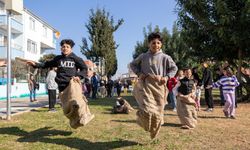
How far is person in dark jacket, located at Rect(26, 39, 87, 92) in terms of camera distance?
25.7 feet

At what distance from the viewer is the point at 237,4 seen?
17500 millimetres

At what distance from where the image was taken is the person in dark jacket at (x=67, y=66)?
7820mm

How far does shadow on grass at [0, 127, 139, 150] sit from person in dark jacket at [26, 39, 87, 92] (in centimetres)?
106

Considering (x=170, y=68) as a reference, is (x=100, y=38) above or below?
above

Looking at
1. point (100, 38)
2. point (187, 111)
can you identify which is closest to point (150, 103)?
point (187, 111)

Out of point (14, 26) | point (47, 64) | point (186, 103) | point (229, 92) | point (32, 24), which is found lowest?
point (186, 103)

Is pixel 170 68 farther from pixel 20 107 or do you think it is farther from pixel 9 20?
pixel 20 107

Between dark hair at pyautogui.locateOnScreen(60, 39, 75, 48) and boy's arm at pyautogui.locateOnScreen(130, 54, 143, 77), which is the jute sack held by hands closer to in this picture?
dark hair at pyautogui.locateOnScreen(60, 39, 75, 48)

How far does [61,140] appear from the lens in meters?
7.40

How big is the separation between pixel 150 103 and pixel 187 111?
11.0 ft

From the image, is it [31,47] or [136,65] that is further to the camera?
[31,47]

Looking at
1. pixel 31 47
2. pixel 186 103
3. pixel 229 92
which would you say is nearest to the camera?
pixel 186 103

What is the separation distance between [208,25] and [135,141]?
1221cm

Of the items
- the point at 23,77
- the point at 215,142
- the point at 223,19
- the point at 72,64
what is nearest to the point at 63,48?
the point at 72,64
